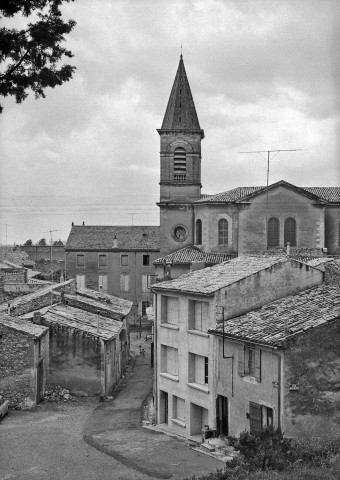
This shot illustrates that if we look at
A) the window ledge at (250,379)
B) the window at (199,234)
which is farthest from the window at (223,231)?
the window ledge at (250,379)

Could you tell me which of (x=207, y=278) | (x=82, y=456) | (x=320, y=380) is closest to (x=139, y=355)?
(x=207, y=278)

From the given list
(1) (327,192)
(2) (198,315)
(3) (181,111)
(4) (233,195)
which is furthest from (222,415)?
(3) (181,111)

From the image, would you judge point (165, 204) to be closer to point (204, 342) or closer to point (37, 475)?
point (204, 342)

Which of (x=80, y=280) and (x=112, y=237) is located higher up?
(x=112, y=237)

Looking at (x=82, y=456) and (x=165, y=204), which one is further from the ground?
(x=165, y=204)

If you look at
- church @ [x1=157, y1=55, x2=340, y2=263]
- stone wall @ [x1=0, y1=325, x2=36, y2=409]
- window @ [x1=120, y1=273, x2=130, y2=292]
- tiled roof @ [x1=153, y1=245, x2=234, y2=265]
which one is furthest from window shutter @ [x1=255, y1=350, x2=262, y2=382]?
window @ [x1=120, y1=273, x2=130, y2=292]

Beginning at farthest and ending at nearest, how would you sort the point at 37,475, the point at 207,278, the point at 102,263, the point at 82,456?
1. the point at 102,263
2. the point at 207,278
3. the point at 82,456
4. the point at 37,475

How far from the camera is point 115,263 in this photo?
243ft

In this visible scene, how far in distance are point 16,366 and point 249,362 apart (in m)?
11.7

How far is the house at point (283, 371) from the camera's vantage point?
21.7 meters

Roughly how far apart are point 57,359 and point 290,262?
12823 millimetres

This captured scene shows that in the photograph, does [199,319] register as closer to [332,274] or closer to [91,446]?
[332,274]

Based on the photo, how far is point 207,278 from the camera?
2883 cm

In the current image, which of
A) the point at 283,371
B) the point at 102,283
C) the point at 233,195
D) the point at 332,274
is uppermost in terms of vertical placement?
the point at 233,195
